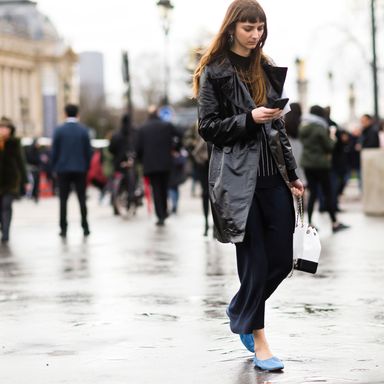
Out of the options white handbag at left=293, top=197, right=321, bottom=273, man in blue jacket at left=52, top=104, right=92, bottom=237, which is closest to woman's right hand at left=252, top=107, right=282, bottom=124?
white handbag at left=293, top=197, right=321, bottom=273

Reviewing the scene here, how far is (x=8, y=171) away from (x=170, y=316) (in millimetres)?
9096

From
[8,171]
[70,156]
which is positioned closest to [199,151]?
[70,156]

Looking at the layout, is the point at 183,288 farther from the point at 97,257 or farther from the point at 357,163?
the point at 357,163

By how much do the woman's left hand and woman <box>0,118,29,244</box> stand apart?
10.9 meters

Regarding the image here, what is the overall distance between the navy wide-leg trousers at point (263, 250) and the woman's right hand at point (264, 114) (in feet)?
1.23

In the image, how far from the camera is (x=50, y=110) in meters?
103

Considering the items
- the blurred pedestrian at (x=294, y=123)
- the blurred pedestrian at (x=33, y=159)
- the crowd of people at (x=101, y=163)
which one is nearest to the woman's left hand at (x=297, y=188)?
the crowd of people at (x=101, y=163)

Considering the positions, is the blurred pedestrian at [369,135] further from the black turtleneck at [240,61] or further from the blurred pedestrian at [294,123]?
the black turtleneck at [240,61]

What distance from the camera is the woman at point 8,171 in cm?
1755

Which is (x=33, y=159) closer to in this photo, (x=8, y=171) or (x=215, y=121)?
(x=8, y=171)

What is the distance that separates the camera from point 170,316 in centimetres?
884

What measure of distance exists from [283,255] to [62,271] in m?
6.03

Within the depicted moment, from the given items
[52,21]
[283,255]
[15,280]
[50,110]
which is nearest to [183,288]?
[15,280]

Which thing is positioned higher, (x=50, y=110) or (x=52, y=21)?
(x=52, y=21)
